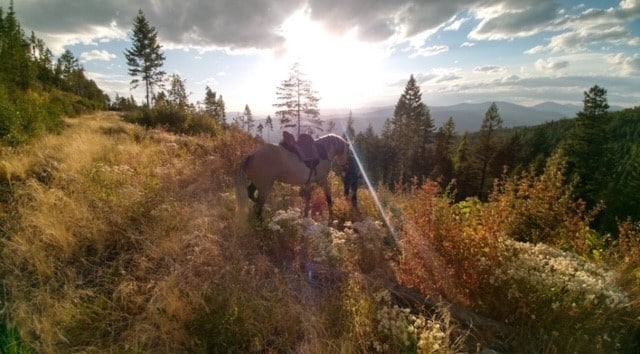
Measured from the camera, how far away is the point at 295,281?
143 inches

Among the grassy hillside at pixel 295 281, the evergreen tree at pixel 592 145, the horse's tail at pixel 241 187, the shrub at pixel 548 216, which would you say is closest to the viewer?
the grassy hillside at pixel 295 281

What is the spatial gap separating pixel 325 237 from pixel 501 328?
228cm

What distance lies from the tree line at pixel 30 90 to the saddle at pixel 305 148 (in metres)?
7.49

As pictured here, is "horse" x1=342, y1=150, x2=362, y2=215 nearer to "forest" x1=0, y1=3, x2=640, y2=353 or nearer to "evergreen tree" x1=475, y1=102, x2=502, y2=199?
"forest" x1=0, y1=3, x2=640, y2=353

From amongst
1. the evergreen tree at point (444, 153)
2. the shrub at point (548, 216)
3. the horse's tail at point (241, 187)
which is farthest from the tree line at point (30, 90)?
the evergreen tree at point (444, 153)

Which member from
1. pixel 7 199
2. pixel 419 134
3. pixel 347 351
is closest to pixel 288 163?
pixel 347 351

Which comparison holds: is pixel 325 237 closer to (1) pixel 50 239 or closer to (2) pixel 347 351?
(2) pixel 347 351

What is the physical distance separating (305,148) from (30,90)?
19.1 meters

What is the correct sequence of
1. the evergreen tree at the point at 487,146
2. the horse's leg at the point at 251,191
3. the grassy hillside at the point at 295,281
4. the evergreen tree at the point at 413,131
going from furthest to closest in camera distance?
the evergreen tree at the point at 413,131, the evergreen tree at the point at 487,146, the horse's leg at the point at 251,191, the grassy hillside at the point at 295,281

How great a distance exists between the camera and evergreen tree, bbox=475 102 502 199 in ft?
122

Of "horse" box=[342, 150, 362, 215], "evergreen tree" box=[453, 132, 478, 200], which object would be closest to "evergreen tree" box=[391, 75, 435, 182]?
"evergreen tree" box=[453, 132, 478, 200]

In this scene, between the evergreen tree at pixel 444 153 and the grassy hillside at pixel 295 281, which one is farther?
the evergreen tree at pixel 444 153

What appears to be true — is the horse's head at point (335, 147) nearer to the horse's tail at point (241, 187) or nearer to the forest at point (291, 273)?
the forest at point (291, 273)

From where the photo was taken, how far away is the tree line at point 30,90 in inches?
305
